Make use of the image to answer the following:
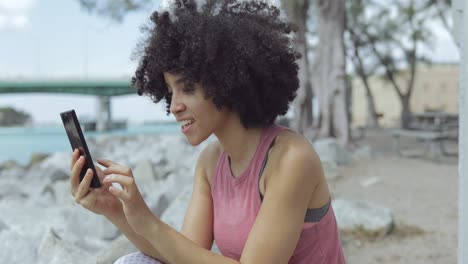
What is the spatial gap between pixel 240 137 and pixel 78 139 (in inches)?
17.3

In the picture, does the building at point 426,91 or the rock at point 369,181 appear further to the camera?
the building at point 426,91

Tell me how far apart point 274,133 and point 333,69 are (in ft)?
26.1

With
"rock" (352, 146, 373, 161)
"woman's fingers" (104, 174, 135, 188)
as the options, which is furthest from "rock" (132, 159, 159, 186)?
"woman's fingers" (104, 174, 135, 188)

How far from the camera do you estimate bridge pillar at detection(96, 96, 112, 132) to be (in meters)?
31.3

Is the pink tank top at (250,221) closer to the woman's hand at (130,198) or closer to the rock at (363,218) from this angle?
the woman's hand at (130,198)

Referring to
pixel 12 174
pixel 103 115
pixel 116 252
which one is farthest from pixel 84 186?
pixel 103 115

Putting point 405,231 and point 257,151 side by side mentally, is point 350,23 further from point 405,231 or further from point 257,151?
→ point 257,151

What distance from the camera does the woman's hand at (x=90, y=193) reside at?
138 cm

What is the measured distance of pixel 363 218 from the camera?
146 inches

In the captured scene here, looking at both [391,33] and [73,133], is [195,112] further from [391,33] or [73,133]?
[391,33]

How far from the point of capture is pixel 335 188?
5.75 meters

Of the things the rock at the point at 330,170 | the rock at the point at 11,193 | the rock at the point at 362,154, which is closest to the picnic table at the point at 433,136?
the rock at the point at 362,154

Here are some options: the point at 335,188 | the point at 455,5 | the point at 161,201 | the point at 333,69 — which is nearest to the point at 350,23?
the point at 333,69

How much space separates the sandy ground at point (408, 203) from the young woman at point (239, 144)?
6.24 ft
